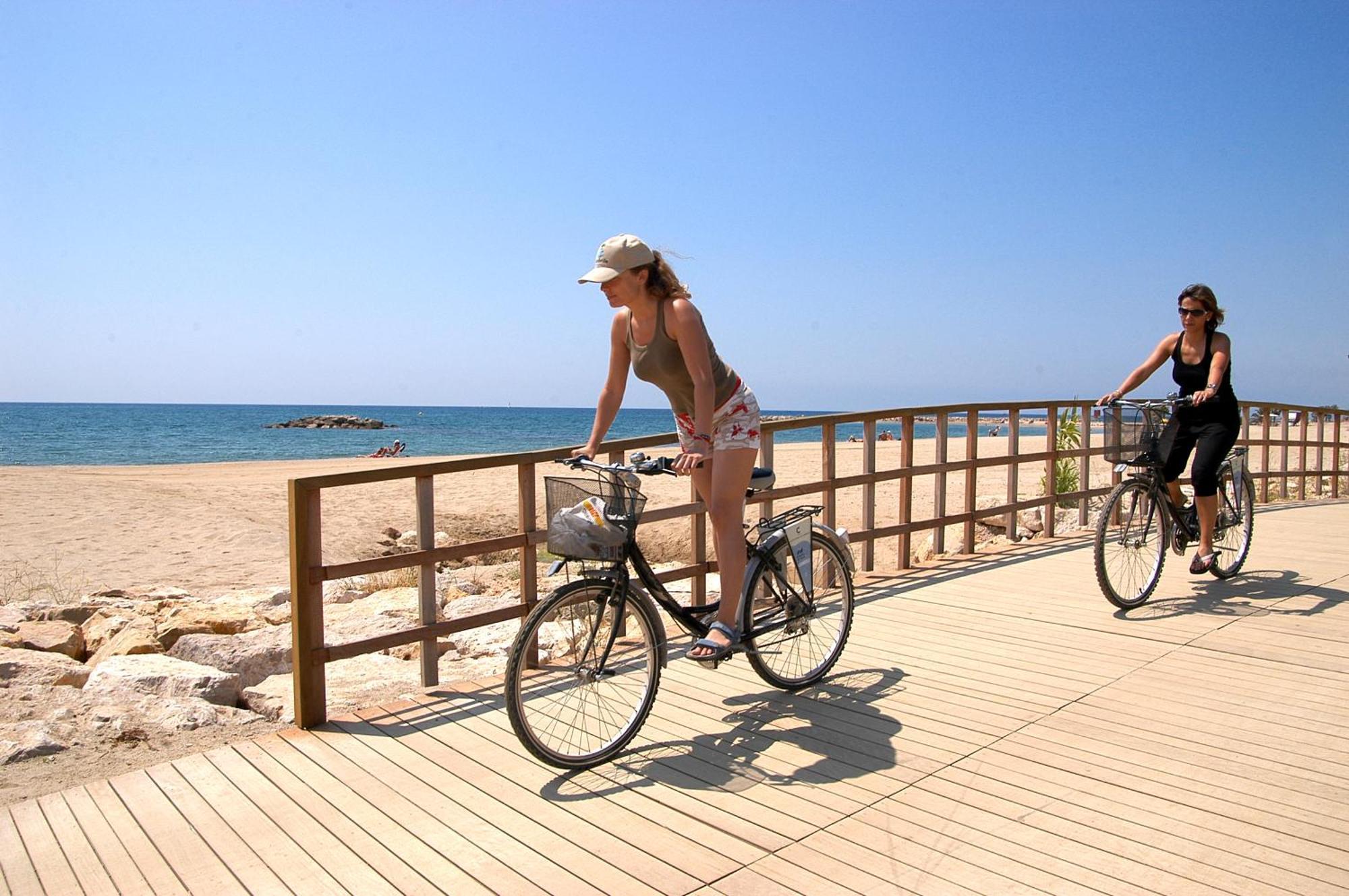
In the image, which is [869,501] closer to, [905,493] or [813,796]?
[905,493]

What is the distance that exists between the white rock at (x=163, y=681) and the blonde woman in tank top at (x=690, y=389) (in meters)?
2.23

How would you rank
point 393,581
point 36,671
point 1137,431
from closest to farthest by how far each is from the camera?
point 36,671
point 1137,431
point 393,581

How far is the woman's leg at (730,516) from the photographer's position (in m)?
3.93

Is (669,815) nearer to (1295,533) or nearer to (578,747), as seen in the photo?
(578,747)

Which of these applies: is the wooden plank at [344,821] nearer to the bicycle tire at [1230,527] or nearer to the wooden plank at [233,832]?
the wooden plank at [233,832]

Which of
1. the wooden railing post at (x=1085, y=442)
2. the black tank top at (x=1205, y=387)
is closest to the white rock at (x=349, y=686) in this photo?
the black tank top at (x=1205, y=387)

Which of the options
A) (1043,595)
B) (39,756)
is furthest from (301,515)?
(1043,595)

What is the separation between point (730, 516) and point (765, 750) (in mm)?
890

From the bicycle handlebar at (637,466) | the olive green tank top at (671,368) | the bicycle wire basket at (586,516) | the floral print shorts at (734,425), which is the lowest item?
the bicycle wire basket at (586,516)

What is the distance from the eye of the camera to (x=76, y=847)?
292cm

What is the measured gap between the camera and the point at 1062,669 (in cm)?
464

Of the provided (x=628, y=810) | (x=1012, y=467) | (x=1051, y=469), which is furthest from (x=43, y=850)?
(x=1051, y=469)

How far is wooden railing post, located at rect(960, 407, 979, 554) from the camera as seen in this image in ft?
24.4

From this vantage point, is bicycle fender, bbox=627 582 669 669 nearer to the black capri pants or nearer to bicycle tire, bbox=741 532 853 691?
bicycle tire, bbox=741 532 853 691
